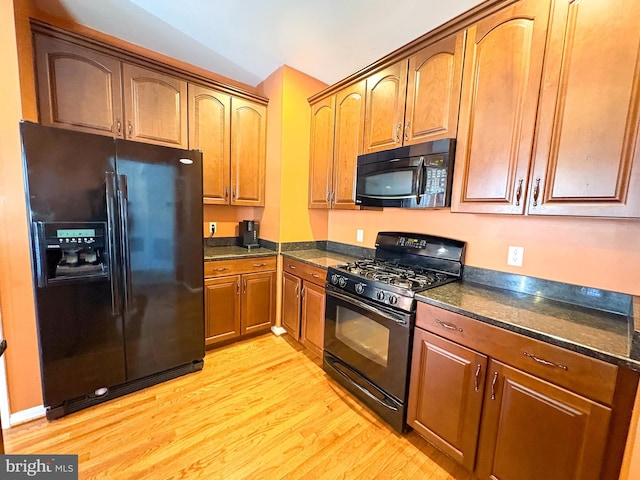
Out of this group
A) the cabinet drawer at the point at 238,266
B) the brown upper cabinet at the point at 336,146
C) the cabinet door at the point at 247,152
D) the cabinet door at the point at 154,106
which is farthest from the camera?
the cabinet door at the point at 247,152

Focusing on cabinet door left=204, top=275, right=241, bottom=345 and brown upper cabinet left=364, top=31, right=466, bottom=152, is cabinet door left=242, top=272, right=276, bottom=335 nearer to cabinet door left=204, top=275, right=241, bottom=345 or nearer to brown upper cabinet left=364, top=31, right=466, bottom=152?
cabinet door left=204, top=275, right=241, bottom=345

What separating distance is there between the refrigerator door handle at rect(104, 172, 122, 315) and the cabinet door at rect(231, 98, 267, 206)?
3.72ft

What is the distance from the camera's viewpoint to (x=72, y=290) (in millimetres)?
1686

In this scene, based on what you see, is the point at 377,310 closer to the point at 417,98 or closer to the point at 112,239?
the point at 417,98

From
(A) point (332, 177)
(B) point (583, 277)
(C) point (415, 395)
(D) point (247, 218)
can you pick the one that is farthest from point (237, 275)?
(B) point (583, 277)

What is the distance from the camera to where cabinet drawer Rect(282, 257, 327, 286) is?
2.29m

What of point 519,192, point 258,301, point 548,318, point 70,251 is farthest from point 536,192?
point 70,251

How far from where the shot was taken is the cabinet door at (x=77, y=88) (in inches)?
73.2

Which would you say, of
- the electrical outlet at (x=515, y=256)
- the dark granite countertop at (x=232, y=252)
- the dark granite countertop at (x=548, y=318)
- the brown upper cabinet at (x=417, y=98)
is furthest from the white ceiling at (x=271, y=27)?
the dark granite countertop at (x=232, y=252)

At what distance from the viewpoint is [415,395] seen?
1568mm

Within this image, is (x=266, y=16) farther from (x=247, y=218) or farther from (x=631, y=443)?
(x=631, y=443)

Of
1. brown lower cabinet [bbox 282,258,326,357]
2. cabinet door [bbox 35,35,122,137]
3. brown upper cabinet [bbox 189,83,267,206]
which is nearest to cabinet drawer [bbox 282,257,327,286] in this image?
brown lower cabinet [bbox 282,258,326,357]

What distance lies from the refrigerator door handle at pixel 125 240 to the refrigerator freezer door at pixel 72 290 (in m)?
0.06

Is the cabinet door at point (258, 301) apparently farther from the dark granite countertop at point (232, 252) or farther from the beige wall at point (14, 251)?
the beige wall at point (14, 251)
